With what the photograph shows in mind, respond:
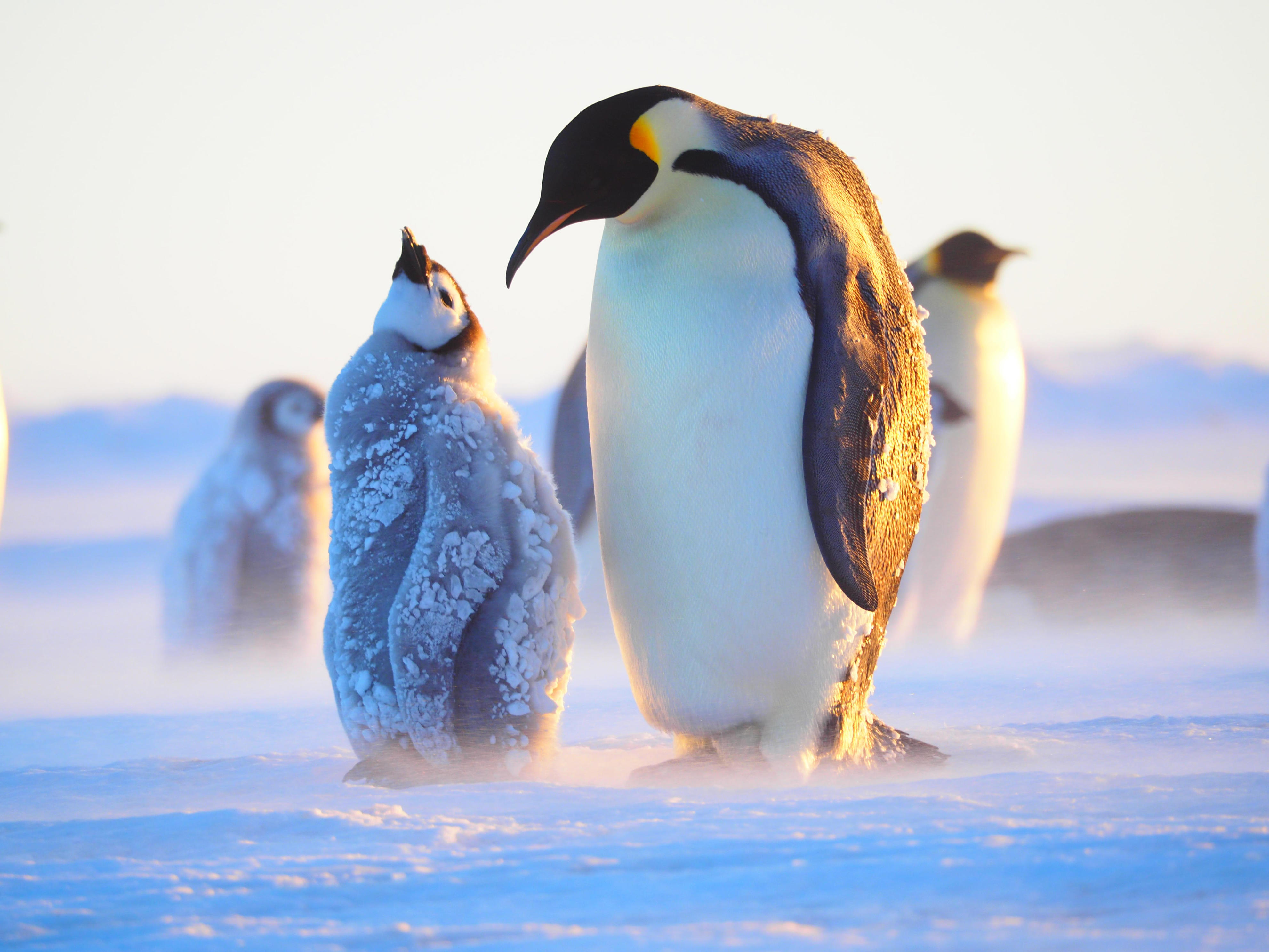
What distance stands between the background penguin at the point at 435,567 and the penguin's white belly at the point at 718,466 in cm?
15

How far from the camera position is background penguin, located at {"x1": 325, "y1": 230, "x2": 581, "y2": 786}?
1818 millimetres

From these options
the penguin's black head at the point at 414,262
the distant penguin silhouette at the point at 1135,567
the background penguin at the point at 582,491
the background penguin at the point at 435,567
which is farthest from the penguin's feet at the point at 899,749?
the distant penguin silhouette at the point at 1135,567

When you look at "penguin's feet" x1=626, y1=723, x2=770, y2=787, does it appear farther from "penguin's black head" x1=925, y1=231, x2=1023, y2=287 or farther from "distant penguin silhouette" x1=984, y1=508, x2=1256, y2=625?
"penguin's black head" x1=925, y1=231, x2=1023, y2=287

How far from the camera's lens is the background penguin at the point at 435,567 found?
1818 mm

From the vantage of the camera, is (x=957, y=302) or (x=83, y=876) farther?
(x=957, y=302)

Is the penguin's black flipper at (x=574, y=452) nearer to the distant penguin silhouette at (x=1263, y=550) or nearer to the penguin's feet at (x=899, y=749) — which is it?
the penguin's feet at (x=899, y=749)

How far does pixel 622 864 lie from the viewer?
1326mm

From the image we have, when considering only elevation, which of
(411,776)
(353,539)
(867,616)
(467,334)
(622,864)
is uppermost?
(467,334)

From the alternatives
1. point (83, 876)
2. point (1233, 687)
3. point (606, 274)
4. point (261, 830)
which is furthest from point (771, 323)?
point (1233, 687)

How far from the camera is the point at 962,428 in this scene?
389 cm

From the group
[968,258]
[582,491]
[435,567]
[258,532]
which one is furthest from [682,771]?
[968,258]

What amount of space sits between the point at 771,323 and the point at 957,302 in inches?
87.9

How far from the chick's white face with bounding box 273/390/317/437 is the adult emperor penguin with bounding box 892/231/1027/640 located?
6.37 feet

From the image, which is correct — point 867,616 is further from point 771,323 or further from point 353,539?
point 353,539
